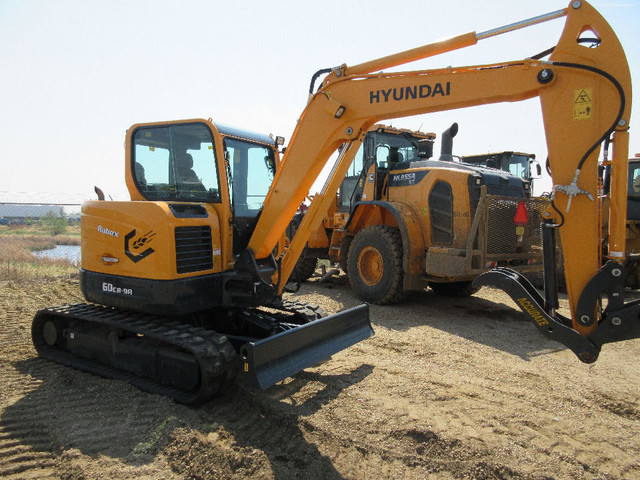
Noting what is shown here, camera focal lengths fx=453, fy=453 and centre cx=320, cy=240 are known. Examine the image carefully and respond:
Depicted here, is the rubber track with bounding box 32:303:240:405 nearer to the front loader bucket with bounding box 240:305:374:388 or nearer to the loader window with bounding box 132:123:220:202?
the front loader bucket with bounding box 240:305:374:388

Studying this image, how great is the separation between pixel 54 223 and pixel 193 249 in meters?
32.3

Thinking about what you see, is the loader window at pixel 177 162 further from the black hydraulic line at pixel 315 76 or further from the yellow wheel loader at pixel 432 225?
the yellow wheel loader at pixel 432 225

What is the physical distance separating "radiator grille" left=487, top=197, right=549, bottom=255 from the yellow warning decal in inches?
142

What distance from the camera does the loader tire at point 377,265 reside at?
732cm

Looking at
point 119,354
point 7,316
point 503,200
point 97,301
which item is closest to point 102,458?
point 119,354

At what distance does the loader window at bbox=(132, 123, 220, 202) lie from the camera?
4.46 m

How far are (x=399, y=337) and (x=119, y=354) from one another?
325cm

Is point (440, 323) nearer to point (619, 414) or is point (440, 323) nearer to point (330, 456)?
point (619, 414)

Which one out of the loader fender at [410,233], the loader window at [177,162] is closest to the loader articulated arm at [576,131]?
the loader window at [177,162]

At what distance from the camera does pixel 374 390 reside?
405 cm

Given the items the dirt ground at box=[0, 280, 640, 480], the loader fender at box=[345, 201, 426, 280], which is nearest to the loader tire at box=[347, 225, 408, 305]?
the loader fender at box=[345, 201, 426, 280]

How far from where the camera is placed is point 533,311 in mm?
3186

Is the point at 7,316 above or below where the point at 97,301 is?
below

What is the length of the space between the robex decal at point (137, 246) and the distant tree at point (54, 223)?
30.1m
